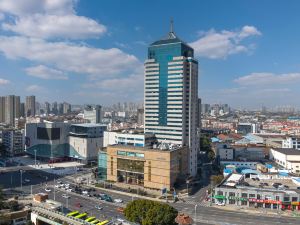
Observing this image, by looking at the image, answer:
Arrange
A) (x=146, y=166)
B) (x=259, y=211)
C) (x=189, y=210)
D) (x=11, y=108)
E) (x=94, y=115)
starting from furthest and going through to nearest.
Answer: (x=11, y=108)
(x=94, y=115)
(x=146, y=166)
(x=189, y=210)
(x=259, y=211)

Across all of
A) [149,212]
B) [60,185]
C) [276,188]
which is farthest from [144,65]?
[149,212]

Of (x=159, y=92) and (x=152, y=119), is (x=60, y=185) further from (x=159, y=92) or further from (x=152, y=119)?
(x=159, y=92)

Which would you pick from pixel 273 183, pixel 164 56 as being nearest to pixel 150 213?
pixel 273 183

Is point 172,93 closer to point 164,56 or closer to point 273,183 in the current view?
point 164,56

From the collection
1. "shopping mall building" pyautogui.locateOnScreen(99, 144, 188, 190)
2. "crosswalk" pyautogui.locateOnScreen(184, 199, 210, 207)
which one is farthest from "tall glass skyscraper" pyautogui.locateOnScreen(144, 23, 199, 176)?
"crosswalk" pyautogui.locateOnScreen(184, 199, 210, 207)

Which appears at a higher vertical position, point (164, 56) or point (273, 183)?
point (164, 56)

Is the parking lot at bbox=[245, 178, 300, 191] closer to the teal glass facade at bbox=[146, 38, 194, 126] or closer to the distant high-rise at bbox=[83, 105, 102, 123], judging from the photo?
the teal glass facade at bbox=[146, 38, 194, 126]

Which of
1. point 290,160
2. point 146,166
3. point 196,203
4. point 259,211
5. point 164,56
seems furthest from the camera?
point 290,160
